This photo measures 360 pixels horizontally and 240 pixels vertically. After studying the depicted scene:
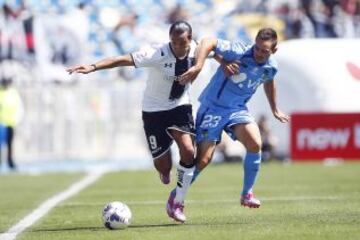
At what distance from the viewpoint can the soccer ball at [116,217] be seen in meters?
9.38

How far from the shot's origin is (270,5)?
28984 millimetres

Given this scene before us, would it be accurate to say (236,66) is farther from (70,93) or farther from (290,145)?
(70,93)

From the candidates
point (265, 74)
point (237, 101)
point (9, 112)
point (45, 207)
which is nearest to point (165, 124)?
point (237, 101)

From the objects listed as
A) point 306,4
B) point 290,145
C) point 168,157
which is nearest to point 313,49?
point 290,145

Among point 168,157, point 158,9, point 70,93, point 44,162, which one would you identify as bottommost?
point 44,162

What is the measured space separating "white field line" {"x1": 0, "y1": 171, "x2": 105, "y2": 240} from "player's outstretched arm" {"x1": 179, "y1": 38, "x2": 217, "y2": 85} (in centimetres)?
212

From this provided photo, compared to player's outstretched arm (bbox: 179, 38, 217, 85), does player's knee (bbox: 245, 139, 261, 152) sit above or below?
below

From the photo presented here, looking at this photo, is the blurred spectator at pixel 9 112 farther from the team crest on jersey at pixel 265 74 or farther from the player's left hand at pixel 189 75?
the player's left hand at pixel 189 75

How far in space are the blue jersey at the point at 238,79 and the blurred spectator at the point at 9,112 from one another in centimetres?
1506

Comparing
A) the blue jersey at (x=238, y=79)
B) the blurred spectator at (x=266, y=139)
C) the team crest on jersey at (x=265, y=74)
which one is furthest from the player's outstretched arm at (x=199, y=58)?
the blurred spectator at (x=266, y=139)

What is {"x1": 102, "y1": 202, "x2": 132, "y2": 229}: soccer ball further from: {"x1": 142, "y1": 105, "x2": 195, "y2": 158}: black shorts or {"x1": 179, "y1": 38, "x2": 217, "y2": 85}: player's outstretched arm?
{"x1": 179, "y1": 38, "x2": 217, "y2": 85}: player's outstretched arm

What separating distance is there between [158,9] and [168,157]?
19.1 metres

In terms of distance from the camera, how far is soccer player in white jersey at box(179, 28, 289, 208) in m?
10.3

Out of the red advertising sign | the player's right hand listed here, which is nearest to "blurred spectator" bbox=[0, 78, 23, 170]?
the red advertising sign
